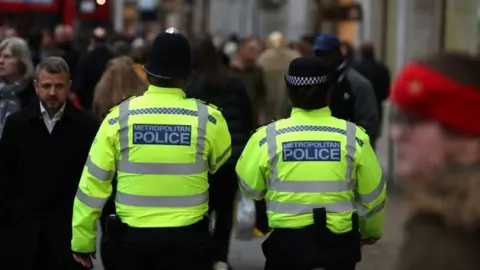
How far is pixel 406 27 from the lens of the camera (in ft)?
68.6

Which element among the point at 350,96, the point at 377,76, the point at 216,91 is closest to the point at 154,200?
the point at 216,91

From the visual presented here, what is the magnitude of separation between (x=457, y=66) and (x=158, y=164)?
10.1ft

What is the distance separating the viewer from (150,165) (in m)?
5.77

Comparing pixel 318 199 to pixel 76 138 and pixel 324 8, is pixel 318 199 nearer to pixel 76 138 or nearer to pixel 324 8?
pixel 76 138

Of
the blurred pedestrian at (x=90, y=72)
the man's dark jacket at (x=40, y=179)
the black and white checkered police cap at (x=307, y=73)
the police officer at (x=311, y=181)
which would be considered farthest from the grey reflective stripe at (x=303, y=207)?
the blurred pedestrian at (x=90, y=72)

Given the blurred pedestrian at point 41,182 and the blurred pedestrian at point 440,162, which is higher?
the blurred pedestrian at point 440,162

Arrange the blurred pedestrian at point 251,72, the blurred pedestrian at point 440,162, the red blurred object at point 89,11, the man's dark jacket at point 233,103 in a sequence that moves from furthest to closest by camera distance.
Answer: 1. the red blurred object at point 89,11
2. the blurred pedestrian at point 251,72
3. the man's dark jacket at point 233,103
4. the blurred pedestrian at point 440,162

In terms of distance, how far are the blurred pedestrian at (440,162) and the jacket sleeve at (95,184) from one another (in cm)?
311

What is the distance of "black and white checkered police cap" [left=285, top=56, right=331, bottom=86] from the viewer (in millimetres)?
6070

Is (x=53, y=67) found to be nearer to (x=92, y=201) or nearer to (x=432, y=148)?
(x=92, y=201)

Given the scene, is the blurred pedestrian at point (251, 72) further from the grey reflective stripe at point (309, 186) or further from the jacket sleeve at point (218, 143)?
the grey reflective stripe at point (309, 186)

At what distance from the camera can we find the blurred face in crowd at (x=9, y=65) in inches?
337

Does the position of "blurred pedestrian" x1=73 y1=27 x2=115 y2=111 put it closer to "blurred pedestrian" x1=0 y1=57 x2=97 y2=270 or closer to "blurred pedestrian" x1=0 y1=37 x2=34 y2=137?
"blurred pedestrian" x1=0 y1=37 x2=34 y2=137

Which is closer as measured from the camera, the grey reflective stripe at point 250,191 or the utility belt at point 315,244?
the utility belt at point 315,244
